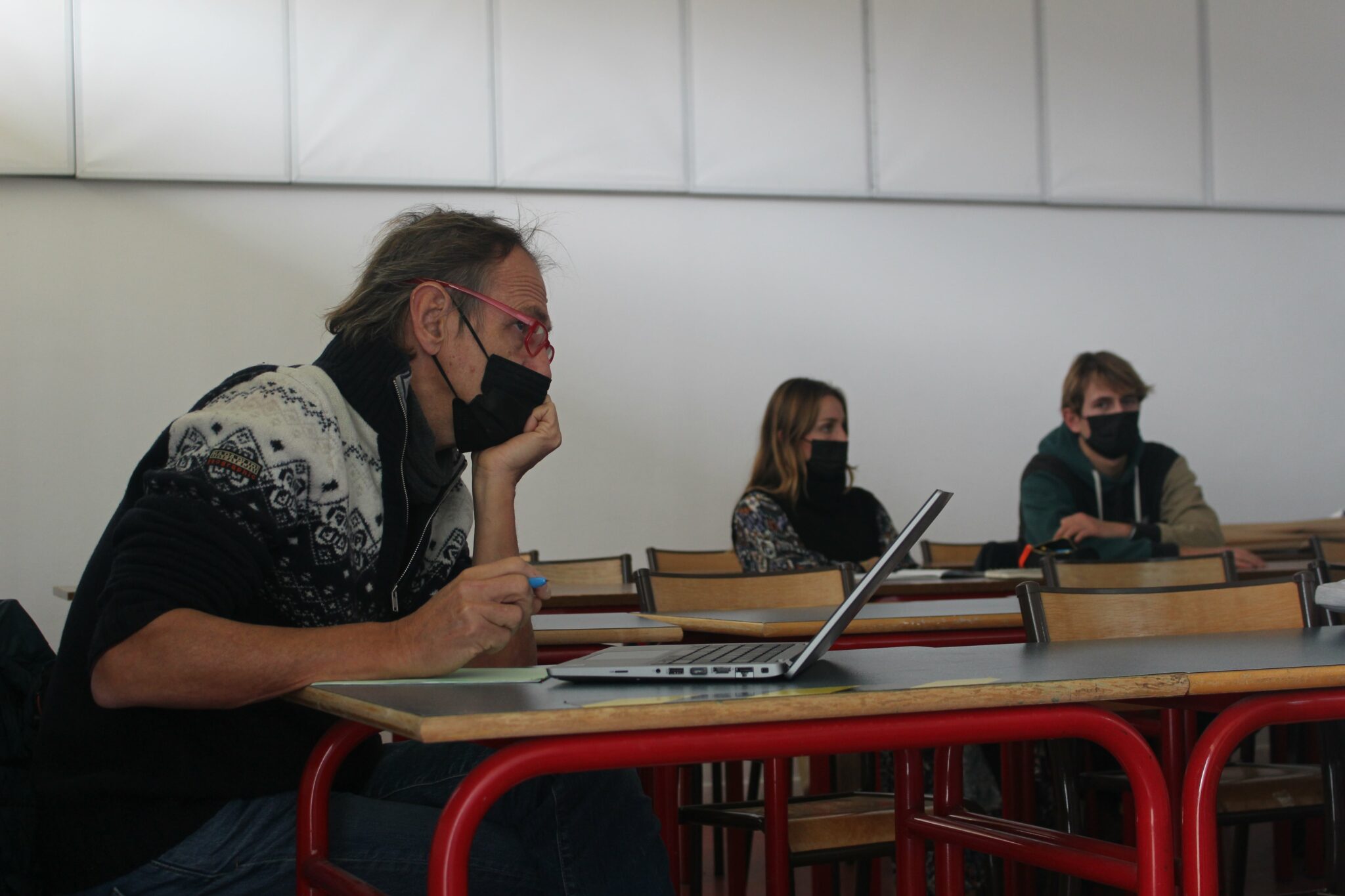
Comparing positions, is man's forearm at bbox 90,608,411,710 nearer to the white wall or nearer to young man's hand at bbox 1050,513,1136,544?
young man's hand at bbox 1050,513,1136,544

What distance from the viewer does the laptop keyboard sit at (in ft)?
3.65

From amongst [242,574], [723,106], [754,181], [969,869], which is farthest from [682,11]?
[242,574]

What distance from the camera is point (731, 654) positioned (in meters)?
1.19

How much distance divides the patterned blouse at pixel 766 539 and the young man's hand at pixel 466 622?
8.51 feet

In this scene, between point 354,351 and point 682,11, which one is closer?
point 354,351

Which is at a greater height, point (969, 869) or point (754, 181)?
point (754, 181)

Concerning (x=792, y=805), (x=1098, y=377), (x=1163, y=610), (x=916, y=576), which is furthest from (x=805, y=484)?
(x=1163, y=610)

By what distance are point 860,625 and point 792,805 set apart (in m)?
0.34

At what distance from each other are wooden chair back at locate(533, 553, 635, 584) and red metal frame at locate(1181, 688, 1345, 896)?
107 inches

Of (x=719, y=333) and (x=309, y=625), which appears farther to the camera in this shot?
(x=719, y=333)

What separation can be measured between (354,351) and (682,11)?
428 cm

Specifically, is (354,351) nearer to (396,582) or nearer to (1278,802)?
(396,582)

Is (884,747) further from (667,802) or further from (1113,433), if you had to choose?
(1113,433)

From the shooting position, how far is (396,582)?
150cm
